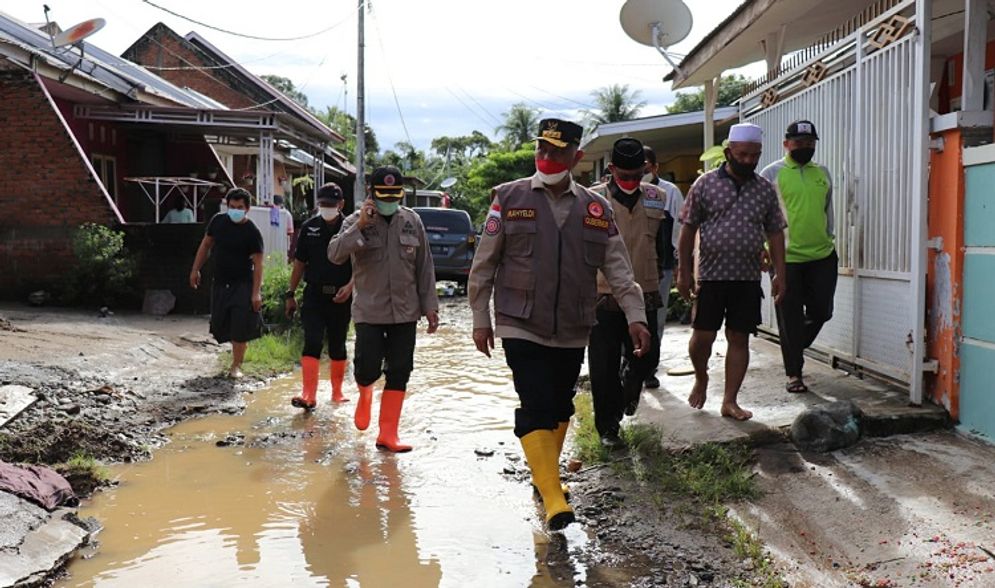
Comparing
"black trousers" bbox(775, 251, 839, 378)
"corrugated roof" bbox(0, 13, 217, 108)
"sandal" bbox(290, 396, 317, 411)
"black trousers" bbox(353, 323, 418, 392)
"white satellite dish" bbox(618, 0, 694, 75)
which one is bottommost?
"sandal" bbox(290, 396, 317, 411)

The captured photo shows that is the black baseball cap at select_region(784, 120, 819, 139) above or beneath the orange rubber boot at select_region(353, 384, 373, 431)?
above

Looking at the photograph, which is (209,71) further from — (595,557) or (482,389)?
(595,557)

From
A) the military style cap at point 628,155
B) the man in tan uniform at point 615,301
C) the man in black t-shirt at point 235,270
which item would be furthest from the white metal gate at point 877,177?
the man in black t-shirt at point 235,270

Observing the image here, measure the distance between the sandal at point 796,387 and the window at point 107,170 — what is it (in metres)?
13.8

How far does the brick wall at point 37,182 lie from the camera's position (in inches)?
489

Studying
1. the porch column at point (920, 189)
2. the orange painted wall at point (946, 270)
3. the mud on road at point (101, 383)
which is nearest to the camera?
the orange painted wall at point (946, 270)

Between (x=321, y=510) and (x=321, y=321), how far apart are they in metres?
2.78

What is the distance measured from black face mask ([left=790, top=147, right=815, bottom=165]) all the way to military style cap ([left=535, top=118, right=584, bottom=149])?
2178 millimetres

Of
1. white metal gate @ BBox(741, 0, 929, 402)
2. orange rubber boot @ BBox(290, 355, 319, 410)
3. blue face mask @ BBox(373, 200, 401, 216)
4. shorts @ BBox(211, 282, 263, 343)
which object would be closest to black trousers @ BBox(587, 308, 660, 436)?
white metal gate @ BBox(741, 0, 929, 402)

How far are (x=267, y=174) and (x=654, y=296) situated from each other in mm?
→ 11981

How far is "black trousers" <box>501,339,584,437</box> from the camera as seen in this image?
170 inches

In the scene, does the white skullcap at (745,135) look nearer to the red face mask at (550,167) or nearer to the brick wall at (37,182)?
the red face mask at (550,167)

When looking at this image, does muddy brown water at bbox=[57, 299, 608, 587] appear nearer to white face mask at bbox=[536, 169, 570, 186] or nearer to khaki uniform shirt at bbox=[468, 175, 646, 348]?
khaki uniform shirt at bbox=[468, 175, 646, 348]

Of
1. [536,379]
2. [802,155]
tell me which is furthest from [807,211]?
[536,379]
